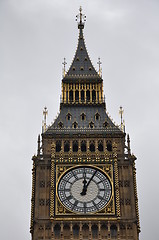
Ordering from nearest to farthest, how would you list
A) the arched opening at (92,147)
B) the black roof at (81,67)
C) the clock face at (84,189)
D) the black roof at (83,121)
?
1. the clock face at (84,189)
2. the arched opening at (92,147)
3. the black roof at (83,121)
4. the black roof at (81,67)

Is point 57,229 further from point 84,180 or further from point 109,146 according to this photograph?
point 109,146

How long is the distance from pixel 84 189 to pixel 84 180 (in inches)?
24.7

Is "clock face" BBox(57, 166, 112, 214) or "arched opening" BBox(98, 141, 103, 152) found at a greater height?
"arched opening" BBox(98, 141, 103, 152)

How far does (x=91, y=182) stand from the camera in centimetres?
5344

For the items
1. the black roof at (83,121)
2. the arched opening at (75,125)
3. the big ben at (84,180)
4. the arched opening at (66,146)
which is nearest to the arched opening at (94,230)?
the big ben at (84,180)

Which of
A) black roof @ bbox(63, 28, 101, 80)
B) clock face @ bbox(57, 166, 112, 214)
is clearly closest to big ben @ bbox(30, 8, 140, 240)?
clock face @ bbox(57, 166, 112, 214)

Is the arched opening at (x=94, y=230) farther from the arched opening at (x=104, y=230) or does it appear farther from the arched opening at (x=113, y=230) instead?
the arched opening at (x=113, y=230)

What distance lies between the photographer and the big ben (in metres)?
51.8

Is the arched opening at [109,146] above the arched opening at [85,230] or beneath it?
above

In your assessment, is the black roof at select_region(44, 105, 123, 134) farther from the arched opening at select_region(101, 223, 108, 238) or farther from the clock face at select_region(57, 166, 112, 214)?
the arched opening at select_region(101, 223, 108, 238)

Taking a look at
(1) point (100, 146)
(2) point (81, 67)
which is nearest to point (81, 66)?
(2) point (81, 67)

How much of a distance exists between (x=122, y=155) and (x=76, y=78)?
9.14 metres

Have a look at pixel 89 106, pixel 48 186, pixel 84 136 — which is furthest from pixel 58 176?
pixel 89 106

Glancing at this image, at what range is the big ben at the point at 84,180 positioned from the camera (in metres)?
51.8
